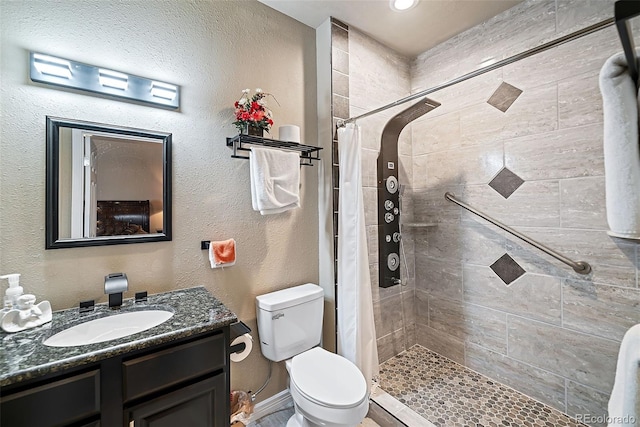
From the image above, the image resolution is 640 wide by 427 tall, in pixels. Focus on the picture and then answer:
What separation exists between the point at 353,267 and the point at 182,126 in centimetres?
134

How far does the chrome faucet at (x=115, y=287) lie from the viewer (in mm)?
1254

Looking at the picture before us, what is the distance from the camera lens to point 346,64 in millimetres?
2078

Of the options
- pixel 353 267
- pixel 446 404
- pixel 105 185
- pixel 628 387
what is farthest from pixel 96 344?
pixel 446 404

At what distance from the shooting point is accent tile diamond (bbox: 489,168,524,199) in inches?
75.4

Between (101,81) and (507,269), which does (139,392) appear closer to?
(101,81)

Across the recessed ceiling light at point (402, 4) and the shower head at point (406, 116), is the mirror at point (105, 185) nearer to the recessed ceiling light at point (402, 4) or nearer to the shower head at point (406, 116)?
the shower head at point (406, 116)

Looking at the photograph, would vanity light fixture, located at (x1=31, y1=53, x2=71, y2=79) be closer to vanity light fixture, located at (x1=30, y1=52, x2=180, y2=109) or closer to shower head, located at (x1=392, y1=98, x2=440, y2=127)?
vanity light fixture, located at (x1=30, y1=52, x2=180, y2=109)

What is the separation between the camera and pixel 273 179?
168cm

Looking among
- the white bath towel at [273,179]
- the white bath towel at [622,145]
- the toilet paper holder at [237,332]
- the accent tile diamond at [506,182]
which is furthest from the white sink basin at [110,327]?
the accent tile diamond at [506,182]

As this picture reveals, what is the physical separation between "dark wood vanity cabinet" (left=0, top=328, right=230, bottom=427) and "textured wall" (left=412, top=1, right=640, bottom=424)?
185 centimetres

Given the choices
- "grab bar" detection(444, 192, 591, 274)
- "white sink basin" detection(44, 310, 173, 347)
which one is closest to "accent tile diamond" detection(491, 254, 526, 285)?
"grab bar" detection(444, 192, 591, 274)

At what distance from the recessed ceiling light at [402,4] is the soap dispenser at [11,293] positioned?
2.46 metres

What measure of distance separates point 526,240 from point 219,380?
6.50 ft

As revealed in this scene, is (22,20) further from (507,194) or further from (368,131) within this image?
(507,194)
